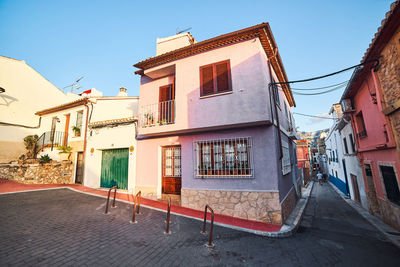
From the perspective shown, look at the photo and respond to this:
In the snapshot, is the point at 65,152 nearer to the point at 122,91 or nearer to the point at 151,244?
the point at 122,91

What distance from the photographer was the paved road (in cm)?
345

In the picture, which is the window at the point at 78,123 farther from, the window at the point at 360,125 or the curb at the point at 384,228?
the window at the point at 360,125

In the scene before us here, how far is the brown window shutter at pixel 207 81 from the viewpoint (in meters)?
6.94

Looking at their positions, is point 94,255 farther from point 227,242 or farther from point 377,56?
point 377,56

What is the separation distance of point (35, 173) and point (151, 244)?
39.3 feet

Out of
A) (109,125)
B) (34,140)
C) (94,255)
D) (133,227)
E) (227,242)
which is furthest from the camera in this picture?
(34,140)

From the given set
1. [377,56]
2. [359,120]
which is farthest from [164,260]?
[359,120]

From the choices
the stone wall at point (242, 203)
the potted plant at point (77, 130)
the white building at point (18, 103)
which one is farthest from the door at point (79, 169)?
the stone wall at point (242, 203)

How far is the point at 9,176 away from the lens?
36.4 ft

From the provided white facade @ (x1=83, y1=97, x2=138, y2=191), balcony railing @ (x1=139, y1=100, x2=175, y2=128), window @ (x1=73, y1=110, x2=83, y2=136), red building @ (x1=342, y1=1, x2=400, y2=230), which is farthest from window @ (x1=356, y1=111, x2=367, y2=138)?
window @ (x1=73, y1=110, x2=83, y2=136)

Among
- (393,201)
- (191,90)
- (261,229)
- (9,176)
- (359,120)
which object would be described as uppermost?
(191,90)

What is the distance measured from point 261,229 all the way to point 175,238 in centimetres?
278

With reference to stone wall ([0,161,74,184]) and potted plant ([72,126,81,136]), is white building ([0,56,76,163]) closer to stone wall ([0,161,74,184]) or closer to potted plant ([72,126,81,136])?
stone wall ([0,161,74,184])

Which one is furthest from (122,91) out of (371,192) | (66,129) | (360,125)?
(371,192)
